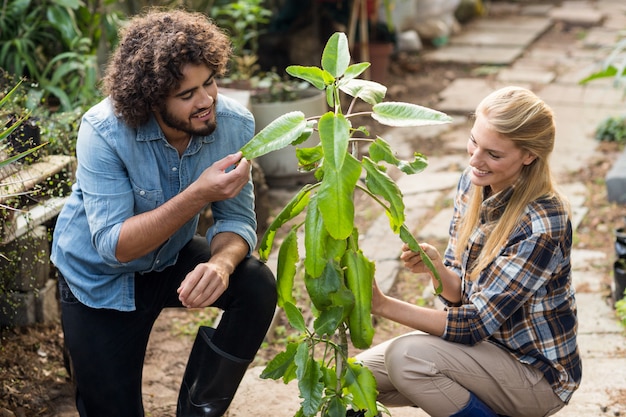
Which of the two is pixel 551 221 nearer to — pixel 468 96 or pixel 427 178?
pixel 427 178

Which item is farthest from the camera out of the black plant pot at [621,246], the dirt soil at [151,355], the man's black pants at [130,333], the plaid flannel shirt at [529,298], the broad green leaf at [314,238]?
the black plant pot at [621,246]

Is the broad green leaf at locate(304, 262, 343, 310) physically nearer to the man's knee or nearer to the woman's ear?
the man's knee

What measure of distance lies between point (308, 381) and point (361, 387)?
0.46 ft

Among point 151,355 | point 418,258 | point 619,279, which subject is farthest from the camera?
point 619,279

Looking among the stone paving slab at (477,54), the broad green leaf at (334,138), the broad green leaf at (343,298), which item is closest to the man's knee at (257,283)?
the broad green leaf at (343,298)

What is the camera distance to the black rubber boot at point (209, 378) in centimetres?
257

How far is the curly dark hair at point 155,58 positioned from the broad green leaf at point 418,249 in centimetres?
74

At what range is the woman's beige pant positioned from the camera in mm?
2363

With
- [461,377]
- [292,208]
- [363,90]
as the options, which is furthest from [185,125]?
[461,377]

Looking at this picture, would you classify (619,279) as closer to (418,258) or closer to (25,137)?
(418,258)

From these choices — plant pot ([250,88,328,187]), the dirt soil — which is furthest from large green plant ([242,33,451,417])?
plant pot ([250,88,328,187])

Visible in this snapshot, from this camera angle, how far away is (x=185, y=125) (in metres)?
2.48

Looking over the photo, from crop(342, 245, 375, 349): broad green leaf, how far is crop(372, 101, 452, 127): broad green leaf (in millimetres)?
333

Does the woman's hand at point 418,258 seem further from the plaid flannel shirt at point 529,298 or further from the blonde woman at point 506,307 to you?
the plaid flannel shirt at point 529,298
